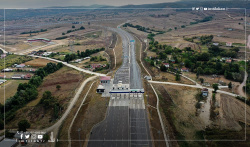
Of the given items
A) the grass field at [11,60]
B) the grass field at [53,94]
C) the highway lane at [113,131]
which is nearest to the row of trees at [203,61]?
the grass field at [53,94]

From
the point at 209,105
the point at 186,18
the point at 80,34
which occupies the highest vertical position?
the point at 186,18

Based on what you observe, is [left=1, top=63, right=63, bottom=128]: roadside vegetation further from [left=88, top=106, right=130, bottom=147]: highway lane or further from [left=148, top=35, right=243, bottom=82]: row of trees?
[left=148, top=35, right=243, bottom=82]: row of trees

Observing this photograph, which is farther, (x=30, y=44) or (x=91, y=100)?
(x=30, y=44)

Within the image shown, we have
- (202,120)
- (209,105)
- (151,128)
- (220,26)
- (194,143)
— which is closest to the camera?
(194,143)

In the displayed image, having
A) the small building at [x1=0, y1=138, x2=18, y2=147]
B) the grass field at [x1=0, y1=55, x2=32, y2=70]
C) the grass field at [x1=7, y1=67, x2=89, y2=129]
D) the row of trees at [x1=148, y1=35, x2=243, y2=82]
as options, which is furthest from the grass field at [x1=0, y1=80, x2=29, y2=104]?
the row of trees at [x1=148, y1=35, x2=243, y2=82]

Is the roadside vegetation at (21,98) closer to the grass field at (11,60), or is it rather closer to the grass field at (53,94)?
the grass field at (53,94)

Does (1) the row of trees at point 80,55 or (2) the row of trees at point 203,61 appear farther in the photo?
(1) the row of trees at point 80,55

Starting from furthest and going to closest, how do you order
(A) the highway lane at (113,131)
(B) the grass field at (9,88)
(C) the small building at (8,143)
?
(B) the grass field at (9,88) → (A) the highway lane at (113,131) → (C) the small building at (8,143)

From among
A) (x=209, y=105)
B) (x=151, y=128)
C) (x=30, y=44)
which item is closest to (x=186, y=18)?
(x=30, y=44)

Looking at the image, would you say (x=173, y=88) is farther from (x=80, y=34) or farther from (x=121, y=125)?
(x=80, y=34)
